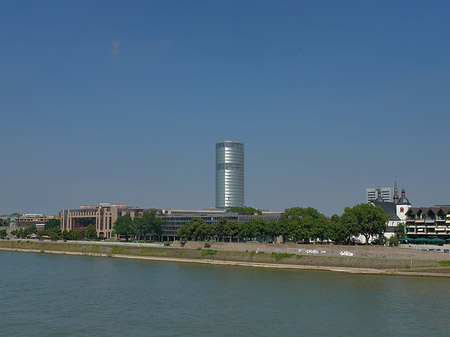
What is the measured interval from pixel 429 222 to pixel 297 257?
115 ft

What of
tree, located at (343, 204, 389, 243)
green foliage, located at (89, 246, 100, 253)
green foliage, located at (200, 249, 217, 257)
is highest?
tree, located at (343, 204, 389, 243)

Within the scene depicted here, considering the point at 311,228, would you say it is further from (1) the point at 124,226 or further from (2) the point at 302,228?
(1) the point at 124,226

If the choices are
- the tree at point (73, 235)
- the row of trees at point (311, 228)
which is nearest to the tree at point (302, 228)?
the row of trees at point (311, 228)

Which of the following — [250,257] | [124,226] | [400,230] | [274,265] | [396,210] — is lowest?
[274,265]

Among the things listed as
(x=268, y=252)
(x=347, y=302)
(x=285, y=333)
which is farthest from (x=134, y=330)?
(x=268, y=252)

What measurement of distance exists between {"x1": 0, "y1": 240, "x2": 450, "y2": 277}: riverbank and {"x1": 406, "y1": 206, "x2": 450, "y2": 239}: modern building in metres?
29.4

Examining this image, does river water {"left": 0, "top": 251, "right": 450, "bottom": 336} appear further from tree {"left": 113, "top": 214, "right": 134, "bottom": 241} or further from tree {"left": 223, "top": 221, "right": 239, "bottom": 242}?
tree {"left": 113, "top": 214, "right": 134, "bottom": 241}

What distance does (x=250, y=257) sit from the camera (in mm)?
96312

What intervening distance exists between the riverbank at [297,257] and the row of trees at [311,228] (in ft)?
29.6

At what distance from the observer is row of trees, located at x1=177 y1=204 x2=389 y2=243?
318 feet

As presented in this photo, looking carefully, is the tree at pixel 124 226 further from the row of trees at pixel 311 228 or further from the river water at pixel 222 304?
the river water at pixel 222 304

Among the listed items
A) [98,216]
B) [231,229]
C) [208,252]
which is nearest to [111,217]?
[98,216]

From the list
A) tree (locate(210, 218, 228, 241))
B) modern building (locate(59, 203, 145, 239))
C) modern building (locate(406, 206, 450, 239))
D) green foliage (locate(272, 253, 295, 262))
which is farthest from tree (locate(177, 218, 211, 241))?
modern building (locate(59, 203, 145, 239))

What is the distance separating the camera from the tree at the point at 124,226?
15343cm
